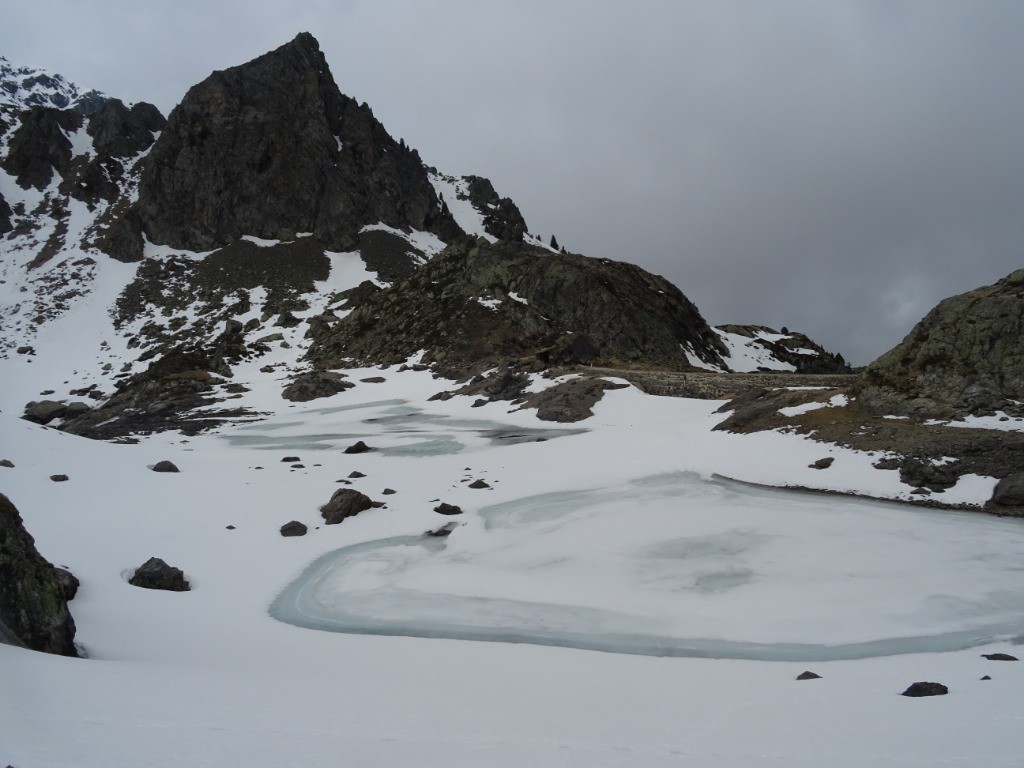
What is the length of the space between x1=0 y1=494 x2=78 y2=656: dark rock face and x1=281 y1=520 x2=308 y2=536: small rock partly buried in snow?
328 inches

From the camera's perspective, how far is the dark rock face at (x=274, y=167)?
10169 cm

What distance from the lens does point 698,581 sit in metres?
12.9

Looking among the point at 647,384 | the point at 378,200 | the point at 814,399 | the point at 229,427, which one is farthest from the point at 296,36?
the point at 814,399

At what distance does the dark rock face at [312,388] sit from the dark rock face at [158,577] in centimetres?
3746

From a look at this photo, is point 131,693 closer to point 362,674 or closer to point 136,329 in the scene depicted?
point 362,674

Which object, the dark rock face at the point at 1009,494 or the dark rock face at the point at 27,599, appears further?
the dark rock face at the point at 1009,494

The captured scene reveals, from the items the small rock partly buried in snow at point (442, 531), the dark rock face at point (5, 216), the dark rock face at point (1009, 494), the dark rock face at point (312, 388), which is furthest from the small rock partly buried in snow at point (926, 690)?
the dark rock face at point (5, 216)

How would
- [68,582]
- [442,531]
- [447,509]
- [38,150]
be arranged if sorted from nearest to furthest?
1. [68,582]
2. [442,531]
3. [447,509]
4. [38,150]

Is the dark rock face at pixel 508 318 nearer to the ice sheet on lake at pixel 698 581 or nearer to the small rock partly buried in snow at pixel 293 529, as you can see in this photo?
the ice sheet on lake at pixel 698 581

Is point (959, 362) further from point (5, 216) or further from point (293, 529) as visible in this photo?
point (5, 216)

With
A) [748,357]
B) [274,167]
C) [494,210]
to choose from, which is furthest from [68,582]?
[494,210]

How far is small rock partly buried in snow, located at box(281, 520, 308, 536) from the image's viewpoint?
16.5 meters

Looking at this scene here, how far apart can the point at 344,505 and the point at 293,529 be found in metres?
1.90

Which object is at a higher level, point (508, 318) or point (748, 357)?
point (508, 318)
